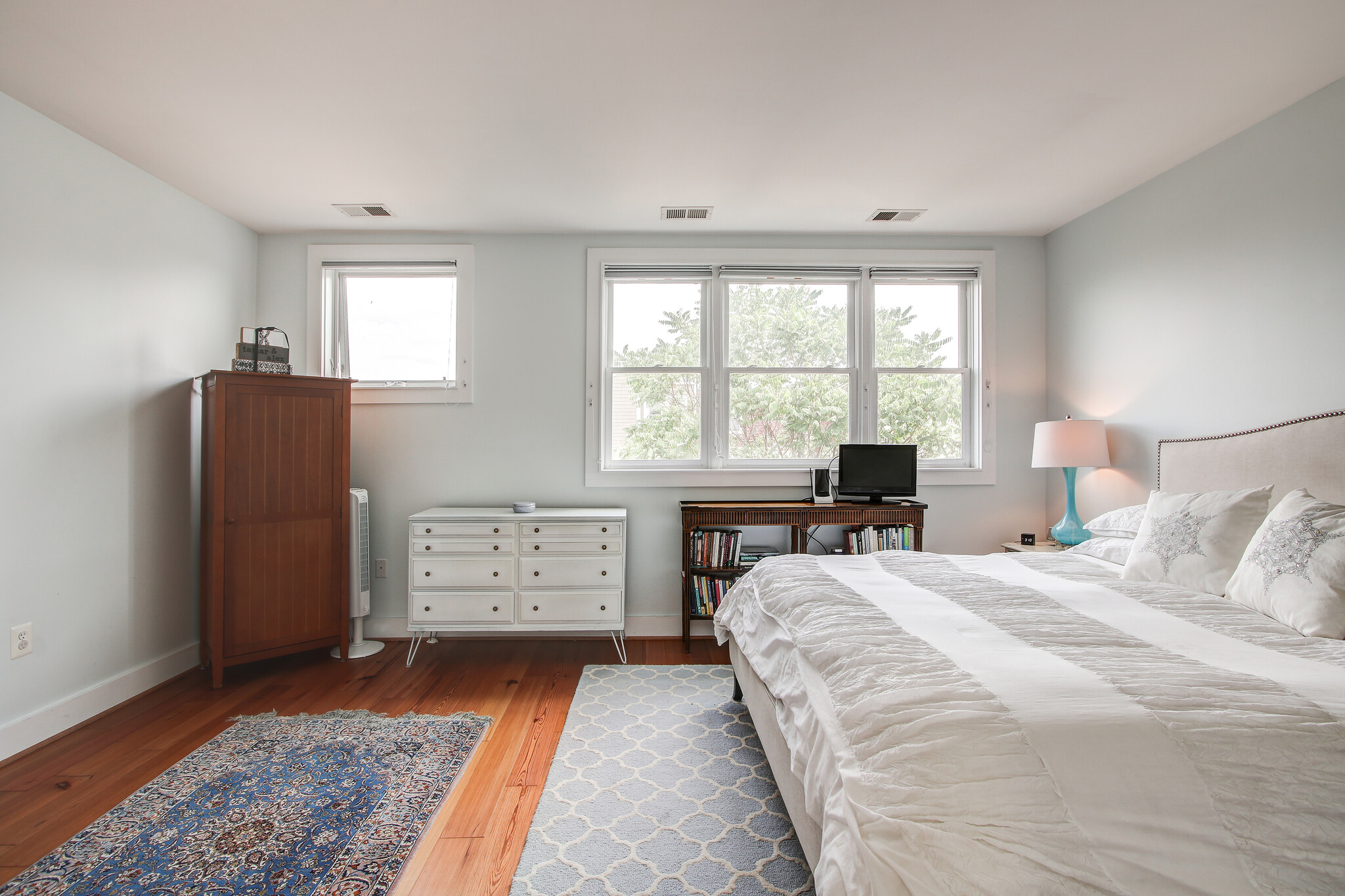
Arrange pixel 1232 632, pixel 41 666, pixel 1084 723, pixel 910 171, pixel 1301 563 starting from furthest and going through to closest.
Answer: pixel 910 171 → pixel 41 666 → pixel 1301 563 → pixel 1232 632 → pixel 1084 723

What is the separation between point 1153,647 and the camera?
60.1 inches

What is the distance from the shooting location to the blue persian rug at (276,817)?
1698 millimetres

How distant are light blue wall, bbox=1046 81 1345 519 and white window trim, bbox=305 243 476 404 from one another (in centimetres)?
374

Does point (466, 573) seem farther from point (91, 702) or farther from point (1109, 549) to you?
point (1109, 549)

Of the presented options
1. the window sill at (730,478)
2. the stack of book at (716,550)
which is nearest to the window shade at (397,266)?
the window sill at (730,478)

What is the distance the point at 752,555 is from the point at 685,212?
2.08 meters

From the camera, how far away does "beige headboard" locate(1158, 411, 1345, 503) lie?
7.41ft

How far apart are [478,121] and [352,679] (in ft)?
9.06

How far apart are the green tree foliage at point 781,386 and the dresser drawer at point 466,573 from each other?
1.09m

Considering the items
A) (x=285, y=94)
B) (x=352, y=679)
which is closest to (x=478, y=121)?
(x=285, y=94)

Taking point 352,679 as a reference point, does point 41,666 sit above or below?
above

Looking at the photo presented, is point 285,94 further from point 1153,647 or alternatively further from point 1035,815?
point 1153,647

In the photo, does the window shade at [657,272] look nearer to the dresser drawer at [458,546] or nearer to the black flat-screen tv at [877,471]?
the black flat-screen tv at [877,471]

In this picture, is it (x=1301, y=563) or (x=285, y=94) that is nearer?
(x=1301, y=563)
